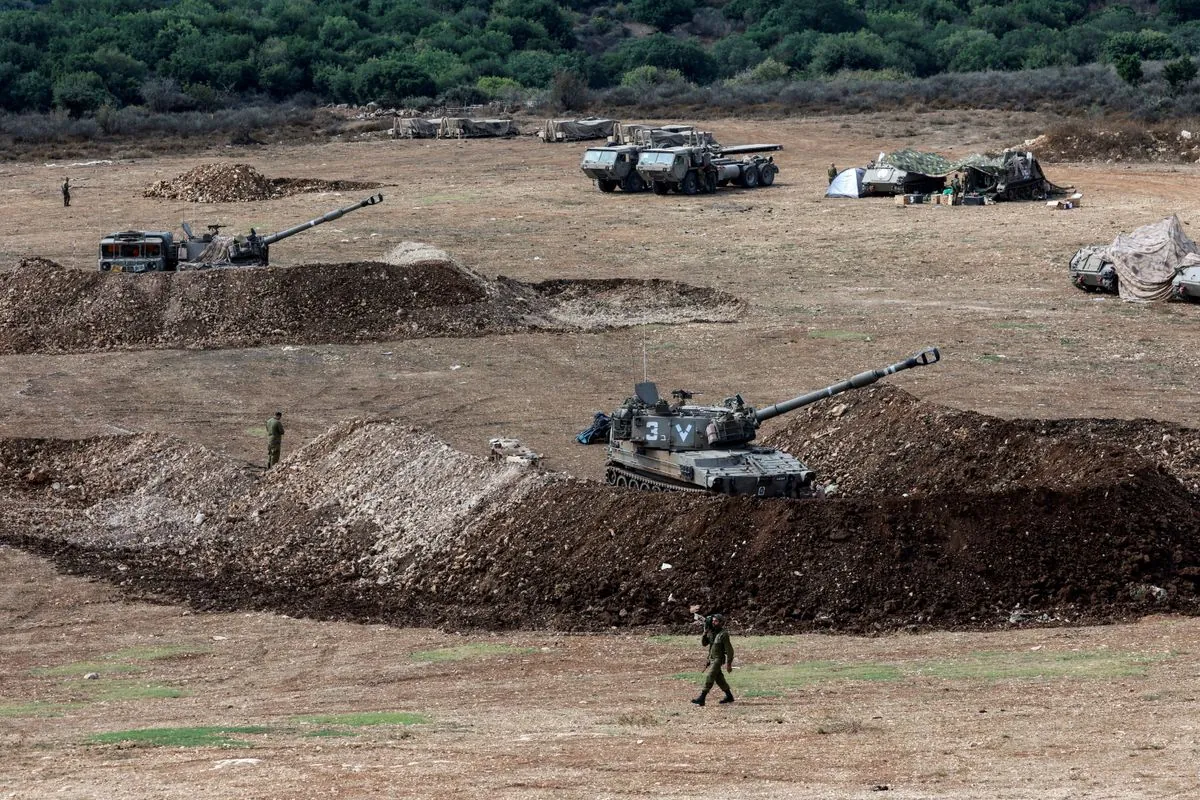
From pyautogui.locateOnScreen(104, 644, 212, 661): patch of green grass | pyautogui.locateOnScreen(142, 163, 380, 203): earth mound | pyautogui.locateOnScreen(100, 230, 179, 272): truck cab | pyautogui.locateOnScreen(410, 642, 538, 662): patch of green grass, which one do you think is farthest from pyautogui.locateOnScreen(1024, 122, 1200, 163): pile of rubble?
pyautogui.locateOnScreen(104, 644, 212, 661): patch of green grass

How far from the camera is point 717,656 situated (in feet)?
56.6

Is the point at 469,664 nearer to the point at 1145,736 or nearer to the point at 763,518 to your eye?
the point at 763,518

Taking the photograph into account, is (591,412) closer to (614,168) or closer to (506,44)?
(614,168)

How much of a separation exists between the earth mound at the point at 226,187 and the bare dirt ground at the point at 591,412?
3.06 feet

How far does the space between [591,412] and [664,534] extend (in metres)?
10.1

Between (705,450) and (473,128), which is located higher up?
(473,128)

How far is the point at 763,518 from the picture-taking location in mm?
21734

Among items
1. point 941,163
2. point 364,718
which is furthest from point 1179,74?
point 364,718

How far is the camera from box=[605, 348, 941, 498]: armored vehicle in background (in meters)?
23.0

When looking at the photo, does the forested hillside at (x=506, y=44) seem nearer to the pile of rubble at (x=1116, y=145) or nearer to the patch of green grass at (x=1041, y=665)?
the pile of rubble at (x=1116, y=145)

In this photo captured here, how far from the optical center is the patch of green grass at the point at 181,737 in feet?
52.4

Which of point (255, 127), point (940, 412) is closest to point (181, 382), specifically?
point (940, 412)

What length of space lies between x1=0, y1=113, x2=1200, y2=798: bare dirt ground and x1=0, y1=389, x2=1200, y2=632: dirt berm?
856mm

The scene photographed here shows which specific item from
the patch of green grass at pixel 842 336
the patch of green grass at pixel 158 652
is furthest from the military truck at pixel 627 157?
the patch of green grass at pixel 158 652
